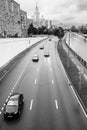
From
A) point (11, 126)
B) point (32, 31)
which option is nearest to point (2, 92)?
point (11, 126)

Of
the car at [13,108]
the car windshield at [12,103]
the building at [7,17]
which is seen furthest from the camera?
the building at [7,17]

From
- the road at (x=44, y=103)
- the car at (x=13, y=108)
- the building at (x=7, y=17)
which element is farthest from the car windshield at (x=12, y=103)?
the building at (x=7, y=17)

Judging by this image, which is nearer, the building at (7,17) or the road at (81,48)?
the road at (81,48)

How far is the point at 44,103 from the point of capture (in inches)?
814

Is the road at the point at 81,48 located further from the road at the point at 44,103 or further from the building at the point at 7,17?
the building at the point at 7,17

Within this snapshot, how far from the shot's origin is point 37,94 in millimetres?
23484

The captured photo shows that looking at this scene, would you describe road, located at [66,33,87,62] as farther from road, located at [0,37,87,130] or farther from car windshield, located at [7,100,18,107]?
car windshield, located at [7,100,18,107]

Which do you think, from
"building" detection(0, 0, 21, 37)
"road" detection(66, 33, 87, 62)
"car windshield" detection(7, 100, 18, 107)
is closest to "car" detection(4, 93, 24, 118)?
"car windshield" detection(7, 100, 18, 107)

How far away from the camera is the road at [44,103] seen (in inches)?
629

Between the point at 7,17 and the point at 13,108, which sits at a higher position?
the point at 7,17

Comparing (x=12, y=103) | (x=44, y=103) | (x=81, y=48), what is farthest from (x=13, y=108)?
(x=81, y=48)

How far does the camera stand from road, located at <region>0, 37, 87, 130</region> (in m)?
16.0

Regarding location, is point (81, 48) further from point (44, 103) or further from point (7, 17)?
point (44, 103)

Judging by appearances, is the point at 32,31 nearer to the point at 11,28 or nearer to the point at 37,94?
the point at 11,28
